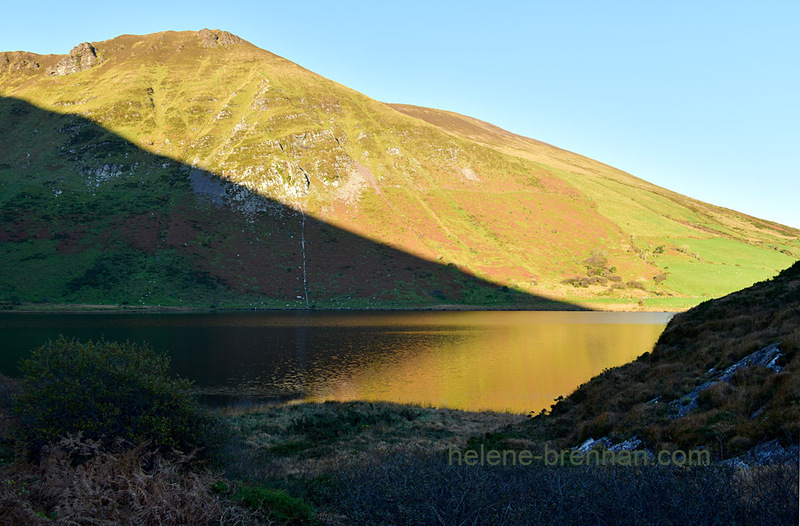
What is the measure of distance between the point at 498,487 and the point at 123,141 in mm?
199596

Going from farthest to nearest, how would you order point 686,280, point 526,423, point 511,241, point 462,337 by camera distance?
point 511,241 < point 686,280 < point 462,337 < point 526,423

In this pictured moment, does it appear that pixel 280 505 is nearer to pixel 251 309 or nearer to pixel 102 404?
pixel 102 404

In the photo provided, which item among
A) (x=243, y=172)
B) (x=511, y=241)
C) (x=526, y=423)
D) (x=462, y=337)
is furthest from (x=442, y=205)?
(x=526, y=423)

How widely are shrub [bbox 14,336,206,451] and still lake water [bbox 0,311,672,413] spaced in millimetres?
21447

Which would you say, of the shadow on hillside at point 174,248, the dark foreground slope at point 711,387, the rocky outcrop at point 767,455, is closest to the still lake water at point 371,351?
the dark foreground slope at point 711,387

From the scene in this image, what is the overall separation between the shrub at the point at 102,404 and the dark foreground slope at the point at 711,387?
51.0ft

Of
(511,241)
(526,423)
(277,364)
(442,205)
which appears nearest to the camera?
(526,423)

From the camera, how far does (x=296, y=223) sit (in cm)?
14625

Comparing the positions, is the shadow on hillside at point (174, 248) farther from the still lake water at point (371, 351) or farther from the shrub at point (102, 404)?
the shrub at point (102, 404)

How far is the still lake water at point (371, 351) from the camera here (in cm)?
4172

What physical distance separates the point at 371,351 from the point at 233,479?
45489 millimetres

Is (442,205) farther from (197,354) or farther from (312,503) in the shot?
(312,503)

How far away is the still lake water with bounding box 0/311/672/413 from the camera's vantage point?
1642 inches

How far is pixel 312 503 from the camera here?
12.6m
